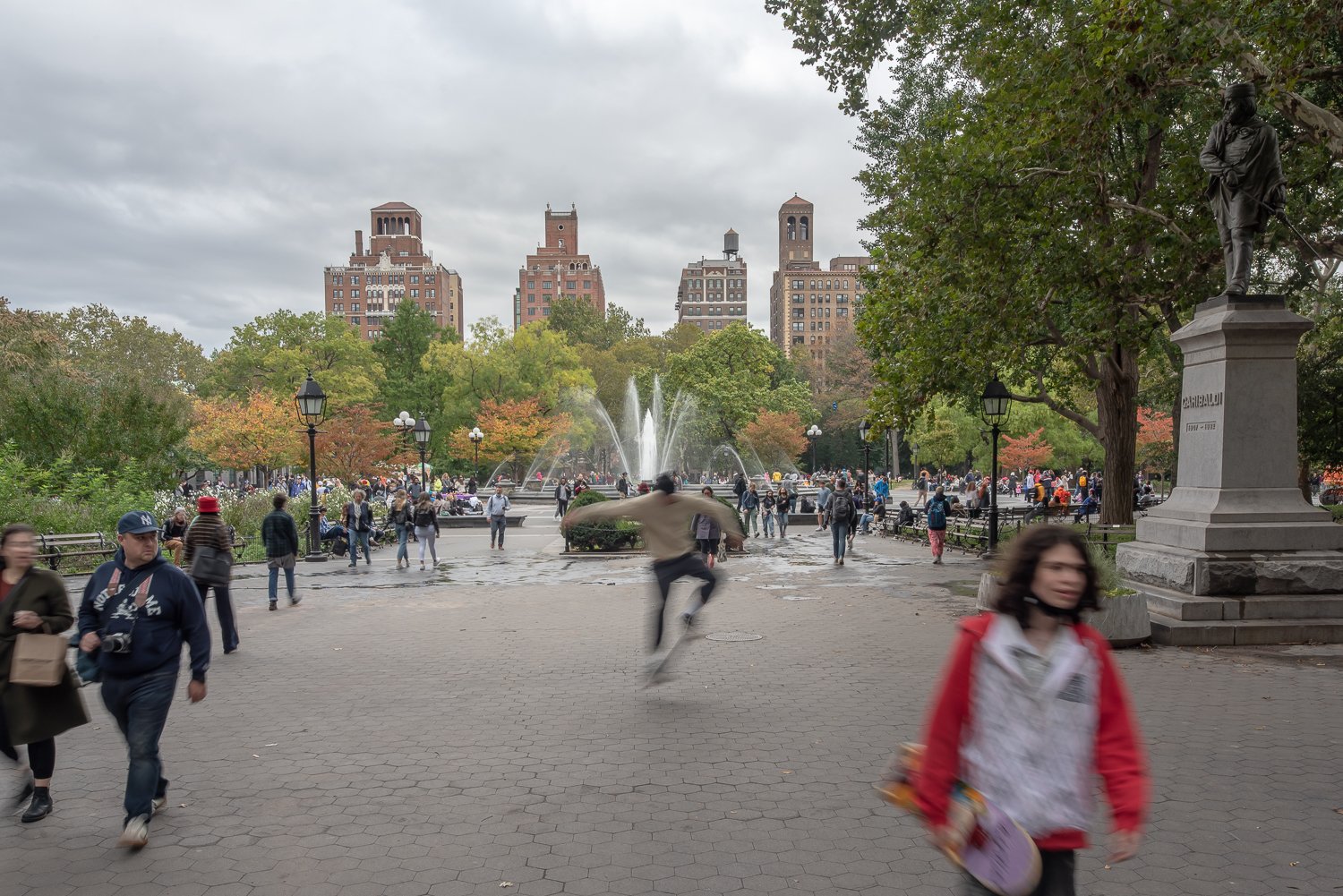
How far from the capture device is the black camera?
4.26m

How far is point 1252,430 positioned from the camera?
9.05m

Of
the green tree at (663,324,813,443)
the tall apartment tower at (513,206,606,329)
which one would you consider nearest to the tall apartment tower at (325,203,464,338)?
the tall apartment tower at (513,206,606,329)

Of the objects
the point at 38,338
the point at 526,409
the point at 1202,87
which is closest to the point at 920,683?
the point at 1202,87

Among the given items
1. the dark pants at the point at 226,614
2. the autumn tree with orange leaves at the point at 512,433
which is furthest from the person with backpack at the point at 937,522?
the autumn tree with orange leaves at the point at 512,433

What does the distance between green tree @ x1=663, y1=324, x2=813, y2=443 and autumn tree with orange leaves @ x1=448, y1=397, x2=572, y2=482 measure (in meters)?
13.1

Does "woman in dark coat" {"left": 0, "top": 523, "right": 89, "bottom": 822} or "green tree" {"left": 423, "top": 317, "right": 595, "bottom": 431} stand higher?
"green tree" {"left": 423, "top": 317, "right": 595, "bottom": 431}

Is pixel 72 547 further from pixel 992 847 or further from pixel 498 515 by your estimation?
pixel 992 847

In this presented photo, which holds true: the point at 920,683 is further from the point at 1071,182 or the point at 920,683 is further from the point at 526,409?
the point at 526,409

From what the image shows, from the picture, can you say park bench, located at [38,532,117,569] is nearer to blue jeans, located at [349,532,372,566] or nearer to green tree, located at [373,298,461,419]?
blue jeans, located at [349,532,372,566]

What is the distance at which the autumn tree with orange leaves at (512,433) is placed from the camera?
51000 millimetres

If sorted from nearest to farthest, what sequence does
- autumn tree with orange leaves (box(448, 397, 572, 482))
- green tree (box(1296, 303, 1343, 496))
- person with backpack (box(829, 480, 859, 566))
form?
person with backpack (box(829, 480, 859, 566)) → green tree (box(1296, 303, 1343, 496)) → autumn tree with orange leaves (box(448, 397, 572, 482))

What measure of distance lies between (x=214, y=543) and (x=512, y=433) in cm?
4206

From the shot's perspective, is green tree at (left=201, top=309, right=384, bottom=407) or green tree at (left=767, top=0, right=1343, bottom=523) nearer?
green tree at (left=767, top=0, right=1343, bottom=523)

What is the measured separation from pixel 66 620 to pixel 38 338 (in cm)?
3171
